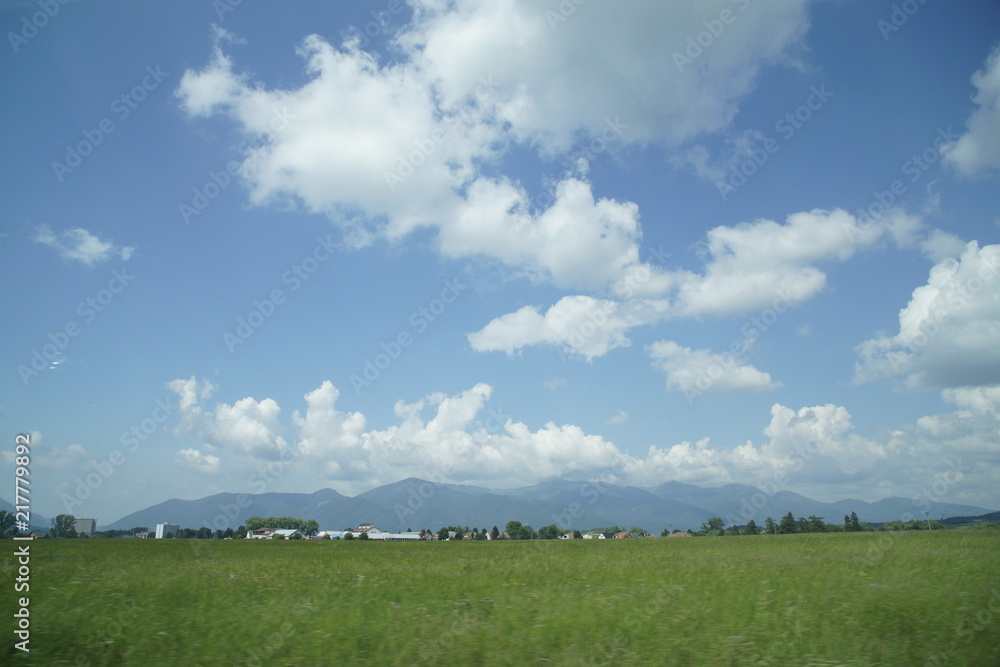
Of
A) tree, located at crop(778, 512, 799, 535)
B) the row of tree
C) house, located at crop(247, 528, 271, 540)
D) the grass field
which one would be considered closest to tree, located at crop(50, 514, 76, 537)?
the row of tree

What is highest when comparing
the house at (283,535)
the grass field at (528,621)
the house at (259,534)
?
the grass field at (528,621)

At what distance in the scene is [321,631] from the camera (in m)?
9.80

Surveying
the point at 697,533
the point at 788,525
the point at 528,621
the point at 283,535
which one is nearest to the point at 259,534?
the point at 283,535

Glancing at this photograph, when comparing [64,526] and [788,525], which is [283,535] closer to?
[64,526]

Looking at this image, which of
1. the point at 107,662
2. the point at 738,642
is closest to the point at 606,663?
the point at 738,642

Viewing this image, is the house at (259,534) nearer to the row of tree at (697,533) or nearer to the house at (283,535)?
the house at (283,535)

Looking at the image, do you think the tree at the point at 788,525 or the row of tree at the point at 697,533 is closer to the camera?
the row of tree at the point at 697,533

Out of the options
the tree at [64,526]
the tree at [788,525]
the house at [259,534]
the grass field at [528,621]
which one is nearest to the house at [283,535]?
the house at [259,534]

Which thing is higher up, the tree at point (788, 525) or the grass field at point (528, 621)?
the grass field at point (528, 621)

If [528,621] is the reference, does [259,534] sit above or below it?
below

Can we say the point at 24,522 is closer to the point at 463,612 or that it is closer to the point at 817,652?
the point at 463,612

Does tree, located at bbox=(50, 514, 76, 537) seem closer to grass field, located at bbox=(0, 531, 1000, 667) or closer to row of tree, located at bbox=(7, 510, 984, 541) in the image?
row of tree, located at bbox=(7, 510, 984, 541)

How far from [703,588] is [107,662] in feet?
41.3

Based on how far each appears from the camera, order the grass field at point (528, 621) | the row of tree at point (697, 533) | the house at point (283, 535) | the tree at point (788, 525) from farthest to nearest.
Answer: the house at point (283, 535) < the tree at point (788, 525) < the row of tree at point (697, 533) < the grass field at point (528, 621)
